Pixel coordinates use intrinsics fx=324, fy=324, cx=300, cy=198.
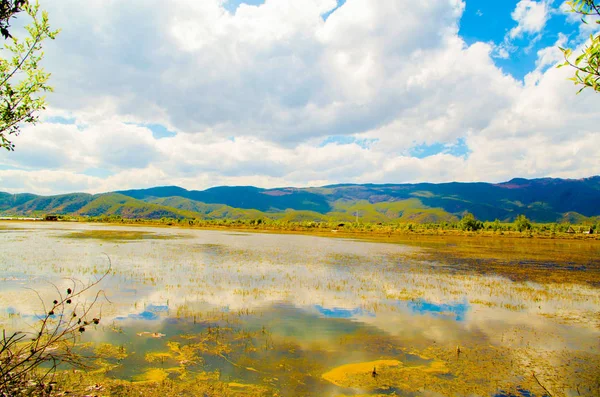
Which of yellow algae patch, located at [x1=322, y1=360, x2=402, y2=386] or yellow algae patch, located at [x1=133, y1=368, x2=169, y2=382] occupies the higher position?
yellow algae patch, located at [x1=133, y1=368, x2=169, y2=382]

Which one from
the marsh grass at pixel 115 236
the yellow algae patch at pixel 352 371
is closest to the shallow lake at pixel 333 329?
the yellow algae patch at pixel 352 371

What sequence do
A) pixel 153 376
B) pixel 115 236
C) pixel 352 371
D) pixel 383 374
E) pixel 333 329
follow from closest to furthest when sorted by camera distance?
1. pixel 153 376
2. pixel 383 374
3. pixel 352 371
4. pixel 333 329
5. pixel 115 236

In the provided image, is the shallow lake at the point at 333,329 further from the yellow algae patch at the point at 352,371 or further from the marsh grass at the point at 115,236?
the marsh grass at the point at 115,236

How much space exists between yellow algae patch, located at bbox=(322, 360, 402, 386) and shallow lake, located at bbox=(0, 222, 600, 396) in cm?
5

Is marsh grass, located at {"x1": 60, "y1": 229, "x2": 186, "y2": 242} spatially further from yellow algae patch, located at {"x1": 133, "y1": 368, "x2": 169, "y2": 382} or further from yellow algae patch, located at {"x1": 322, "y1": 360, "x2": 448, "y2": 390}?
yellow algae patch, located at {"x1": 322, "y1": 360, "x2": 448, "y2": 390}

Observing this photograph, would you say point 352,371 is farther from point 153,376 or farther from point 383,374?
point 153,376

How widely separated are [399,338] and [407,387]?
5.35 m

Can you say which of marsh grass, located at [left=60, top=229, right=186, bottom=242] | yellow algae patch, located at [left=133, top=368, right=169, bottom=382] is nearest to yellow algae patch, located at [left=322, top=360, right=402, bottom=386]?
yellow algae patch, located at [left=133, top=368, right=169, bottom=382]

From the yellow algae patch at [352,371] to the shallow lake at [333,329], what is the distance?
5cm

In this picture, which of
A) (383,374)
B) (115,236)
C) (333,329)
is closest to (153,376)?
(383,374)

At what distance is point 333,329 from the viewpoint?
1891cm

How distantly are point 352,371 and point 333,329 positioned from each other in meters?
5.16

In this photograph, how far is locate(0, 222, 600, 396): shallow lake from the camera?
514 inches

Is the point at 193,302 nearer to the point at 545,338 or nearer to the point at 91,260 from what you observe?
the point at 545,338
